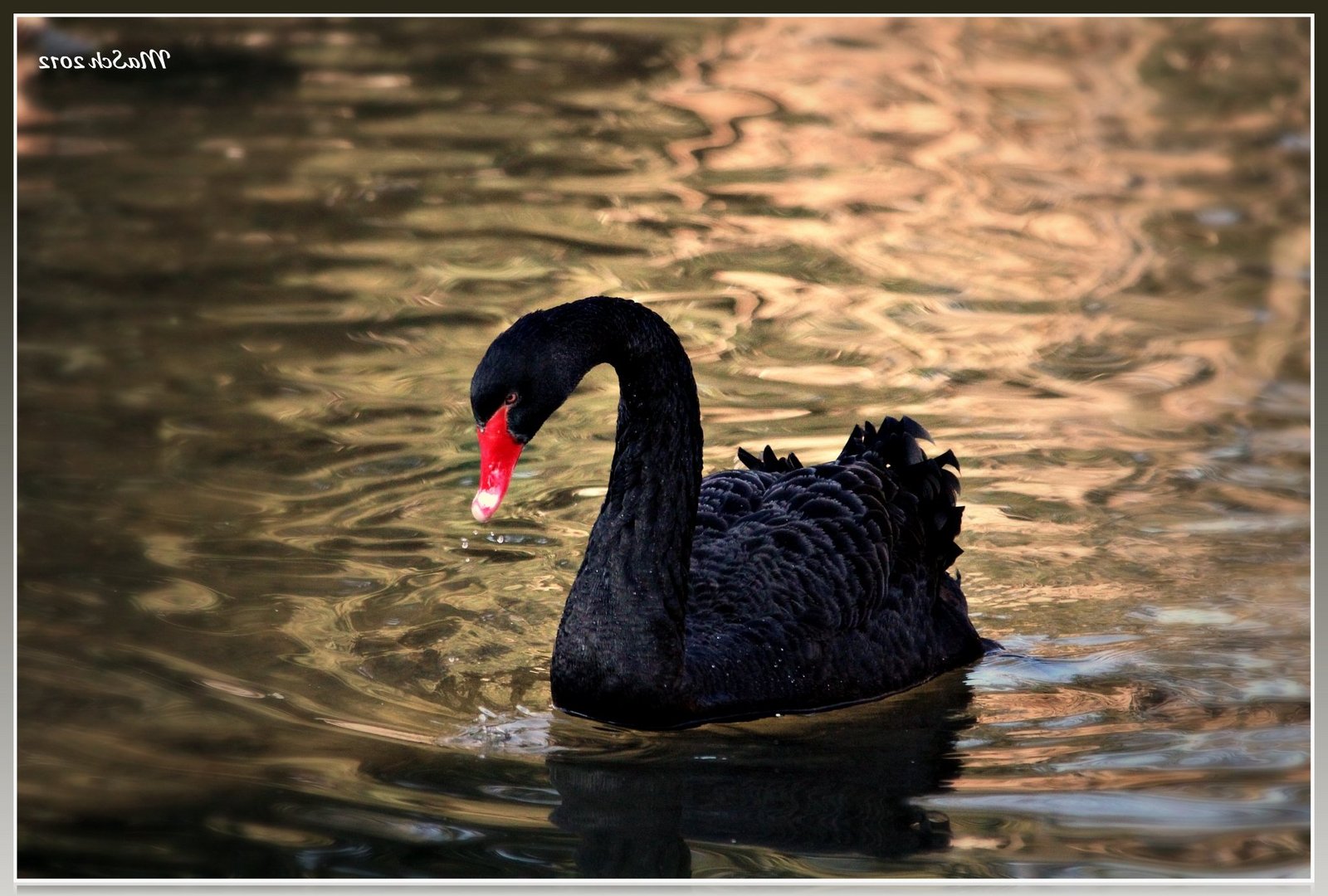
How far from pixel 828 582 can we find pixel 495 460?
1412mm

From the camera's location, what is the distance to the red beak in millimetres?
5535

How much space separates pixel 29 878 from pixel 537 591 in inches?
94.9

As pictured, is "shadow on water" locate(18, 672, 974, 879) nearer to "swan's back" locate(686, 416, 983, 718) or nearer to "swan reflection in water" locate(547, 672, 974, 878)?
"swan reflection in water" locate(547, 672, 974, 878)

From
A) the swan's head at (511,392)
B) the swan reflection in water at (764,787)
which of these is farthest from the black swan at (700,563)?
the swan reflection in water at (764,787)

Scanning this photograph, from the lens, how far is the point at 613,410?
8.87m

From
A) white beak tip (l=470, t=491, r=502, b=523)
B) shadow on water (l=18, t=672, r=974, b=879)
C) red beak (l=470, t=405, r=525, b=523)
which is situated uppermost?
red beak (l=470, t=405, r=525, b=523)

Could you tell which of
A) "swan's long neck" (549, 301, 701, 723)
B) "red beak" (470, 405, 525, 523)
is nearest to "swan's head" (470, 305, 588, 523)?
"red beak" (470, 405, 525, 523)

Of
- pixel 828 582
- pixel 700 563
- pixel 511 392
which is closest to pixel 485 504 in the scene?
pixel 511 392

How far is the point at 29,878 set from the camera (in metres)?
5.14

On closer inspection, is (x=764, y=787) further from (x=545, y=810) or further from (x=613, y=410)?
(x=613, y=410)

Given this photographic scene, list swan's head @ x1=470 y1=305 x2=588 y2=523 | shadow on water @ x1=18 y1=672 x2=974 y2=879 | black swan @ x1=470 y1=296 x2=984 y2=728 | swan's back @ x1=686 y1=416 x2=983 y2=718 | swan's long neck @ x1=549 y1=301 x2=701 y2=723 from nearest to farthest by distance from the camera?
1. shadow on water @ x1=18 y1=672 x2=974 y2=879
2. swan's head @ x1=470 y1=305 x2=588 y2=523
3. black swan @ x1=470 y1=296 x2=984 y2=728
4. swan's long neck @ x1=549 y1=301 x2=701 y2=723
5. swan's back @ x1=686 y1=416 x2=983 y2=718

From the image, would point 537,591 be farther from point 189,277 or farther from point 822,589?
point 189,277

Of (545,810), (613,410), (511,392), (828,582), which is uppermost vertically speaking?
(511,392)

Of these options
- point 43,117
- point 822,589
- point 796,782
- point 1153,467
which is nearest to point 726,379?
point 1153,467
